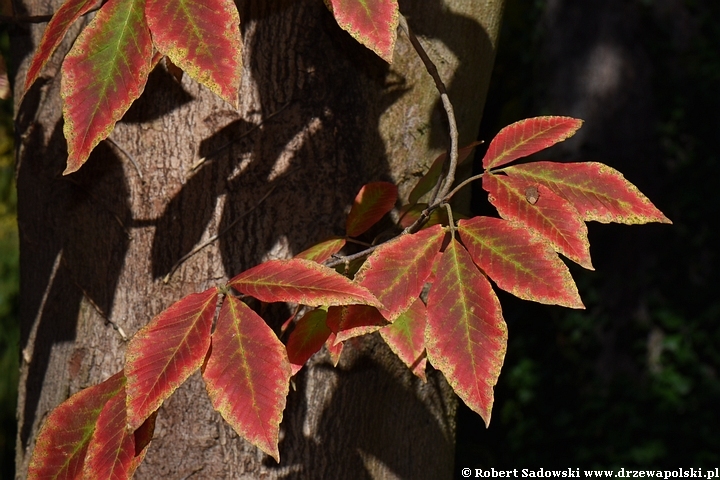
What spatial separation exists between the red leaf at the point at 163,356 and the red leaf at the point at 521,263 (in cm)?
30

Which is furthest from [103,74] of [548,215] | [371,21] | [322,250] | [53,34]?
[548,215]

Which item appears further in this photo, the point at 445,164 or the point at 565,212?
the point at 445,164

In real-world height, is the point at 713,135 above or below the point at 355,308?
below

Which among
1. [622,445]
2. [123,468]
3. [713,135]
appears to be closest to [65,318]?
[123,468]

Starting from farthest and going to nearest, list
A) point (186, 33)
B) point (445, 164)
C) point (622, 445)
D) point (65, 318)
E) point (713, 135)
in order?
1. point (713, 135)
2. point (622, 445)
3. point (65, 318)
4. point (445, 164)
5. point (186, 33)

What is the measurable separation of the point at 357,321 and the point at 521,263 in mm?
183

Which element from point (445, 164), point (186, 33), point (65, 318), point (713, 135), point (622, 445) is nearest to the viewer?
point (186, 33)

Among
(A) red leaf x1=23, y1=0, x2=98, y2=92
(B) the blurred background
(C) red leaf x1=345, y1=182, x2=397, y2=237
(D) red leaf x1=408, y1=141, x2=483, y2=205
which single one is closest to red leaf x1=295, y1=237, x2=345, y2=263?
(C) red leaf x1=345, y1=182, x2=397, y2=237

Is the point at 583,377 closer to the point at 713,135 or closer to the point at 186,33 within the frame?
the point at 713,135

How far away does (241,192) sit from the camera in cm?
102

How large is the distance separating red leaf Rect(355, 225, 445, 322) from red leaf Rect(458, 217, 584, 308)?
47 mm

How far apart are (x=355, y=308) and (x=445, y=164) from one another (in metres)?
0.35

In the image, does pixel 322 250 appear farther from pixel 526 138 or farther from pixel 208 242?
pixel 526 138

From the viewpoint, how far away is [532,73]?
12.0 ft
